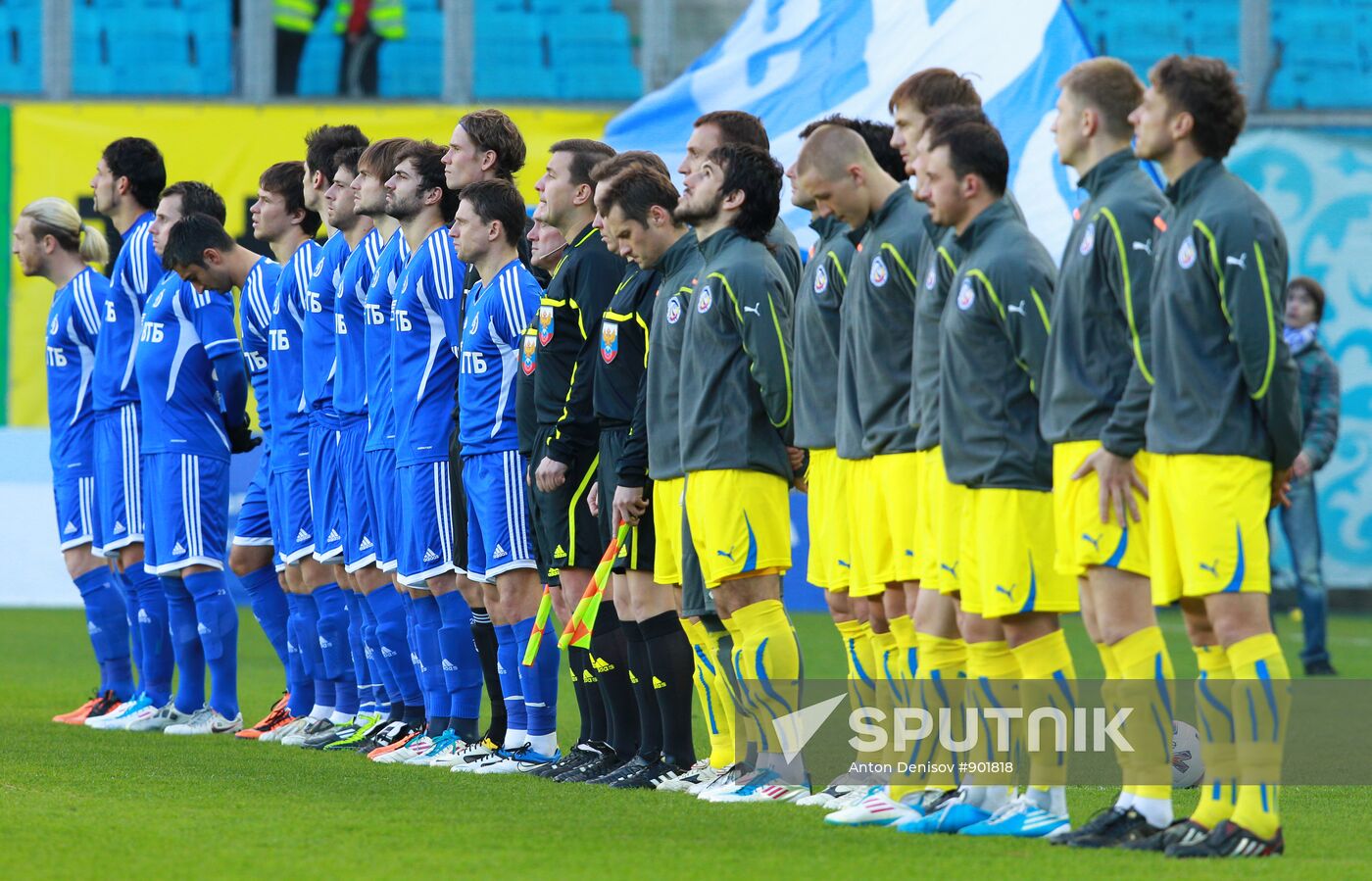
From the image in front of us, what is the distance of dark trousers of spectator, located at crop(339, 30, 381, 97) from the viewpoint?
19125mm

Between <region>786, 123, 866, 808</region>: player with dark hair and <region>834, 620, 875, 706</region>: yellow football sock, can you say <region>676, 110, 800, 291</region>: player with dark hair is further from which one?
<region>834, 620, 875, 706</region>: yellow football sock

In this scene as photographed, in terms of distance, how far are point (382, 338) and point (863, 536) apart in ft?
10.0

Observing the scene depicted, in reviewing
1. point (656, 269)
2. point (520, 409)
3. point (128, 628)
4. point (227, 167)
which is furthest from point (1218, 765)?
point (227, 167)

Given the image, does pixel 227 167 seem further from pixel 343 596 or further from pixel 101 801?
pixel 101 801

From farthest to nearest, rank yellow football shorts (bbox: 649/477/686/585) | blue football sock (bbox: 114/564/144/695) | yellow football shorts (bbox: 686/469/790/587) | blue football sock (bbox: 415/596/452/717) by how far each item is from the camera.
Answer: blue football sock (bbox: 114/564/144/695), blue football sock (bbox: 415/596/452/717), yellow football shorts (bbox: 649/477/686/585), yellow football shorts (bbox: 686/469/790/587)

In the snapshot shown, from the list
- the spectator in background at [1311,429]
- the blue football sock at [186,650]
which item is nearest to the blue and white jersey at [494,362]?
the blue football sock at [186,650]

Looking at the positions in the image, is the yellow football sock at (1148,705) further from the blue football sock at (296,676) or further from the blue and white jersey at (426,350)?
the blue football sock at (296,676)

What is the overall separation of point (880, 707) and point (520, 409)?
6.32 ft

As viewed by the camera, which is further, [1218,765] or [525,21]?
[525,21]

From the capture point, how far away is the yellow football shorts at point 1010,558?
538 centimetres

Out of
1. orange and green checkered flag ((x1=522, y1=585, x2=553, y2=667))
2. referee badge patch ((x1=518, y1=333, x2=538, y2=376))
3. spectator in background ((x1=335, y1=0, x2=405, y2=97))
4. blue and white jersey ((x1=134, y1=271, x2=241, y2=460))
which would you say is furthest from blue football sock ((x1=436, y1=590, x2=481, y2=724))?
spectator in background ((x1=335, y1=0, x2=405, y2=97))

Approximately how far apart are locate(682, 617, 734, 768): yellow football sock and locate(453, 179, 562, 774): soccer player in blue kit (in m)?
0.95

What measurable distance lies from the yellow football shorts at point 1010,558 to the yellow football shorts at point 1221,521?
455 mm

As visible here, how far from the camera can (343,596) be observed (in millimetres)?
9125
